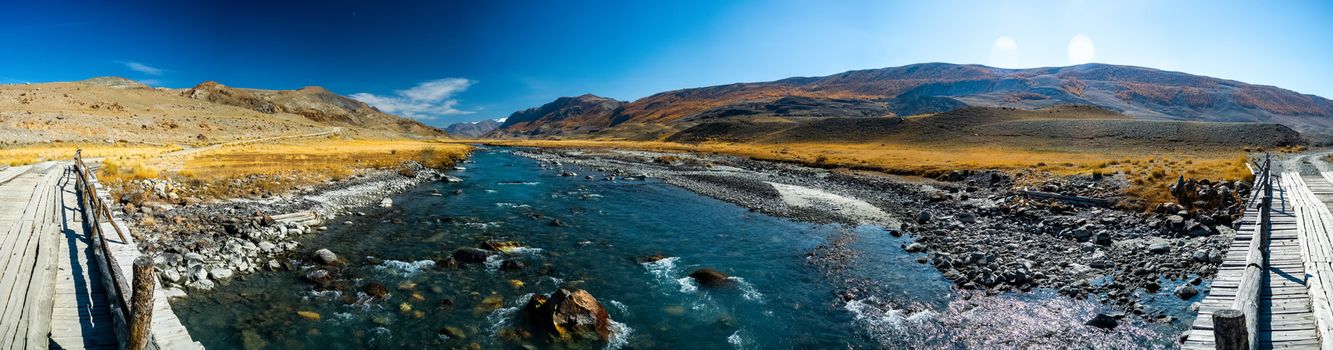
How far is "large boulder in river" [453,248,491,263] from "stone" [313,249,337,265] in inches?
133

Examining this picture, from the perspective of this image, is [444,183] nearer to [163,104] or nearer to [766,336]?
[766,336]

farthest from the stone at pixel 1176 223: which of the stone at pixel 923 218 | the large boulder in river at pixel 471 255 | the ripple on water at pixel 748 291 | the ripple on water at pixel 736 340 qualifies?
the large boulder in river at pixel 471 255

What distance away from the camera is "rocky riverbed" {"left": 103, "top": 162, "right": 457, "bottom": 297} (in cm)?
1295

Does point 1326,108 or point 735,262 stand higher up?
point 1326,108

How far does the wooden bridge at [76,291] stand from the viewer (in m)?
6.25

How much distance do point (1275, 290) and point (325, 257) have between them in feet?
72.6

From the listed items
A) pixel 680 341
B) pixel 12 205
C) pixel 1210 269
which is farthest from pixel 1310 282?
pixel 12 205

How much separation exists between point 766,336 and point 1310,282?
32.4 feet

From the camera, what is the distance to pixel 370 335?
35.0 feet

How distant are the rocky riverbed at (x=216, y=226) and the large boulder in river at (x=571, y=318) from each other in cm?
851

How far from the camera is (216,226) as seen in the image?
641 inches

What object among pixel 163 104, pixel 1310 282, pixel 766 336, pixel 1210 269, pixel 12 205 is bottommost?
pixel 766 336

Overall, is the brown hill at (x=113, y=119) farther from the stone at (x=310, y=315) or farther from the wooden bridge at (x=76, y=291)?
the stone at (x=310, y=315)

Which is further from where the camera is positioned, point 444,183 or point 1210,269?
point 444,183
